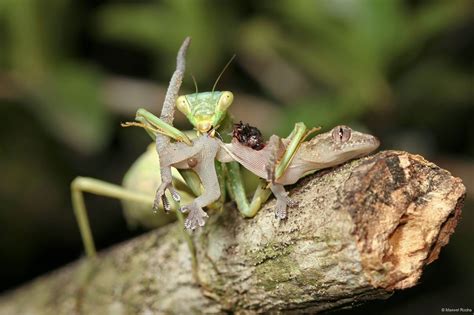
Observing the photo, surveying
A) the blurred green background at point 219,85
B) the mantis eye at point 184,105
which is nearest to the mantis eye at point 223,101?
the mantis eye at point 184,105

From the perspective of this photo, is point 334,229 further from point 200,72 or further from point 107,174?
point 107,174

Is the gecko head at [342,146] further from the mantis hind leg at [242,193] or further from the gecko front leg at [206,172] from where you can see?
the gecko front leg at [206,172]

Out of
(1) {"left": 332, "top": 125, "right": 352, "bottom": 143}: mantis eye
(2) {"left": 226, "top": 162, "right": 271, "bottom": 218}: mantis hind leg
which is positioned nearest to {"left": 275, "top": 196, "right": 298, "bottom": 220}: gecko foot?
(2) {"left": 226, "top": 162, "right": 271, "bottom": 218}: mantis hind leg

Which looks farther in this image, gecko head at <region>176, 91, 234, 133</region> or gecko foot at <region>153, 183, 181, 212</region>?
gecko head at <region>176, 91, 234, 133</region>

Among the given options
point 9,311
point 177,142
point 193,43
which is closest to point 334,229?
point 177,142

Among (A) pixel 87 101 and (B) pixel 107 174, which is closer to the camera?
(A) pixel 87 101

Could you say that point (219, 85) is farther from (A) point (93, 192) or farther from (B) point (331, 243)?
(B) point (331, 243)

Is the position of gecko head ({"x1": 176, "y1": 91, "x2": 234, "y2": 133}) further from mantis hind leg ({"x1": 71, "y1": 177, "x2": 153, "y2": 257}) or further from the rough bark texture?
mantis hind leg ({"x1": 71, "y1": 177, "x2": 153, "y2": 257})
